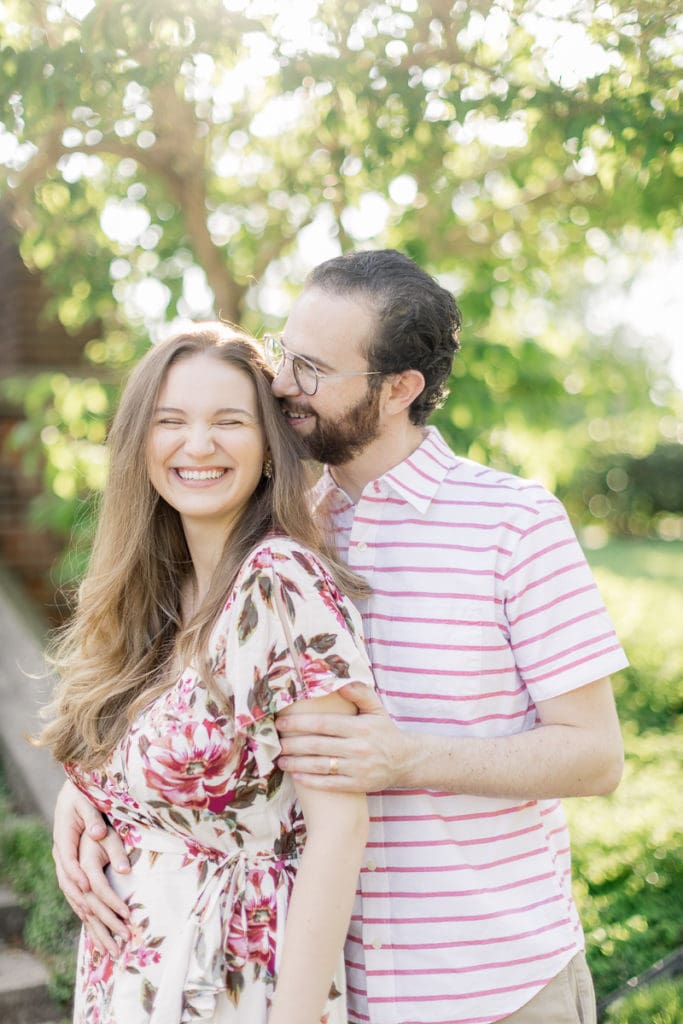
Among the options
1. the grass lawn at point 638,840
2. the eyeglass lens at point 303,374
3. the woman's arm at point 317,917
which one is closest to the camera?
the woman's arm at point 317,917

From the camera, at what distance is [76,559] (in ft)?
13.5

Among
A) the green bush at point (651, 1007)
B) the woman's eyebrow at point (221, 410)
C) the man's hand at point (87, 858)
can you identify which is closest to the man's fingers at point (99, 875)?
the man's hand at point (87, 858)

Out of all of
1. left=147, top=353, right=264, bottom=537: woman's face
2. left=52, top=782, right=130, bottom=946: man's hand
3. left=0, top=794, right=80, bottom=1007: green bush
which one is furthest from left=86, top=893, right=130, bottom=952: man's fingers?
left=0, top=794, right=80, bottom=1007: green bush

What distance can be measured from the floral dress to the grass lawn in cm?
156

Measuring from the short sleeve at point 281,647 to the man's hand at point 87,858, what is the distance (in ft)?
1.57

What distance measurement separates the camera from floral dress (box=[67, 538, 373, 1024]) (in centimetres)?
178

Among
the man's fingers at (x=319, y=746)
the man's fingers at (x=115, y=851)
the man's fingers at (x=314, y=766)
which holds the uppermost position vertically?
the man's fingers at (x=319, y=746)

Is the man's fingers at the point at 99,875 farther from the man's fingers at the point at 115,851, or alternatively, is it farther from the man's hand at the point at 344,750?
the man's hand at the point at 344,750

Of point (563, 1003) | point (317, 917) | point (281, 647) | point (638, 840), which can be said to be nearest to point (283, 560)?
point (281, 647)

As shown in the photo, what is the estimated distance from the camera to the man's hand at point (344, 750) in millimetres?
1761

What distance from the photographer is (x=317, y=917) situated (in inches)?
68.3

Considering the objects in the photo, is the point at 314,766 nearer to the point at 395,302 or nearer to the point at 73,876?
the point at 73,876

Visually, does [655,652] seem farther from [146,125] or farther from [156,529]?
[156,529]

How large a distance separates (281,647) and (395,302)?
830mm
